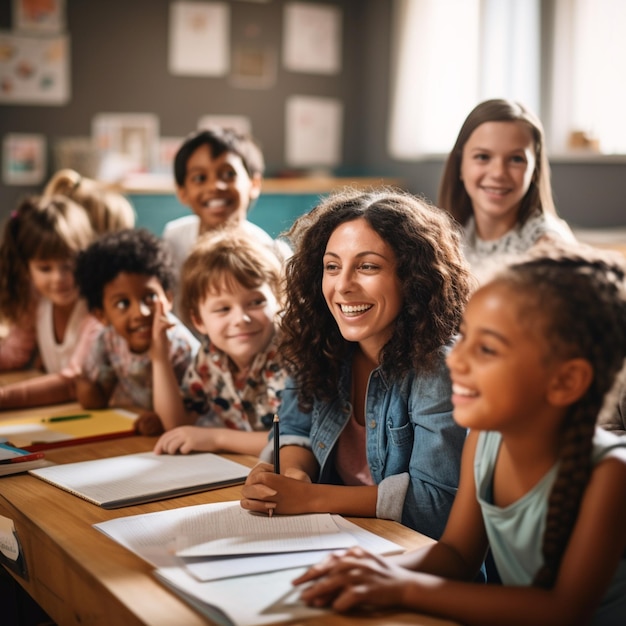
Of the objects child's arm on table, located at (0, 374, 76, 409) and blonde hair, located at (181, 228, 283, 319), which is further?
child's arm on table, located at (0, 374, 76, 409)

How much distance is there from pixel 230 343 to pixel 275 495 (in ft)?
2.08

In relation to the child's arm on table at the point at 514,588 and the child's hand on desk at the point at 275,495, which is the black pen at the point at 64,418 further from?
the child's arm on table at the point at 514,588

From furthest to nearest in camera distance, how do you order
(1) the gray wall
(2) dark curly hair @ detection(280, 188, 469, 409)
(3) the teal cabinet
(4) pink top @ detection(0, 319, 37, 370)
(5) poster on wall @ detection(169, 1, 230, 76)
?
(5) poster on wall @ detection(169, 1, 230, 76) → (1) the gray wall → (3) the teal cabinet → (4) pink top @ detection(0, 319, 37, 370) → (2) dark curly hair @ detection(280, 188, 469, 409)

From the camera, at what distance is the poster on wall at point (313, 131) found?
543 cm

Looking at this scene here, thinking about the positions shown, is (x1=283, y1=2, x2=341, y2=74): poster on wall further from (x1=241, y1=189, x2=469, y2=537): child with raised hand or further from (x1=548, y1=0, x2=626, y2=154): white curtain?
(x1=241, y1=189, x2=469, y2=537): child with raised hand

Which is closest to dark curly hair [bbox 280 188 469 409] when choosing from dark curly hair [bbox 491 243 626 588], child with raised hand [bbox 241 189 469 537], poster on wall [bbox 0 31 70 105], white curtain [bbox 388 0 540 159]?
child with raised hand [bbox 241 189 469 537]

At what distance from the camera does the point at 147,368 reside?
2148 millimetres

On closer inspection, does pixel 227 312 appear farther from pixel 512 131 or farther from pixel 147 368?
pixel 512 131

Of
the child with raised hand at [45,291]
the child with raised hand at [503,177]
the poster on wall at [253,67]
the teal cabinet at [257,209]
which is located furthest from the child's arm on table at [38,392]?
the poster on wall at [253,67]

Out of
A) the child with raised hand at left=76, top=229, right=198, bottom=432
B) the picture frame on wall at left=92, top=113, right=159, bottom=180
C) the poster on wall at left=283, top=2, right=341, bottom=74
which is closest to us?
the child with raised hand at left=76, top=229, right=198, bottom=432

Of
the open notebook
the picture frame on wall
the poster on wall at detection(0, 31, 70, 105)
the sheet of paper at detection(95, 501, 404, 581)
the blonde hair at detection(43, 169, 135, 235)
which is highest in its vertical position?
the poster on wall at detection(0, 31, 70, 105)

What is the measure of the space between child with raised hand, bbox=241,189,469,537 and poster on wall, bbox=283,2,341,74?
4.01 metres

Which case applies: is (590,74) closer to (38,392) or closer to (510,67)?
(510,67)

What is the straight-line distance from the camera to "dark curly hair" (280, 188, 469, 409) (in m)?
1.44
